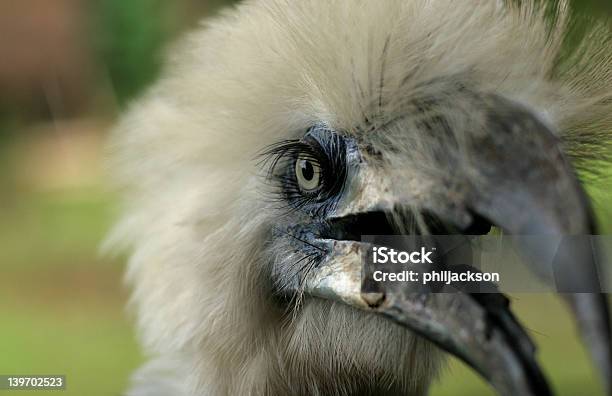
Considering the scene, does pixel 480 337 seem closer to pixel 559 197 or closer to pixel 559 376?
pixel 559 197

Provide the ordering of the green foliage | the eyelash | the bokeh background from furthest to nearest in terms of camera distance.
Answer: the green foliage, the bokeh background, the eyelash

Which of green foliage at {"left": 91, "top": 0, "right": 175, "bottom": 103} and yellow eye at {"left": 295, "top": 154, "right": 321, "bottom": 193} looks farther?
green foliage at {"left": 91, "top": 0, "right": 175, "bottom": 103}

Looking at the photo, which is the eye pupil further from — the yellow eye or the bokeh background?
the bokeh background

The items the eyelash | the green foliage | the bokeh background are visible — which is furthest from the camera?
the green foliage

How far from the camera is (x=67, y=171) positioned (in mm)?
7496

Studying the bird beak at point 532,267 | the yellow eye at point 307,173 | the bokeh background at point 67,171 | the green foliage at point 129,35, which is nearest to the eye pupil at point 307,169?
the yellow eye at point 307,173

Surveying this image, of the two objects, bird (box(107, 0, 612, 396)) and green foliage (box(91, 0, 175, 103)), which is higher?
green foliage (box(91, 0, 175, 103))

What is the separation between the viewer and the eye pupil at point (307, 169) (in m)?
1.27

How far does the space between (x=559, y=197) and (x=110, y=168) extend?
1.06 m

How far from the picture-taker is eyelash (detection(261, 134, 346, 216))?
48.1 inches

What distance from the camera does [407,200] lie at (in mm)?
1095

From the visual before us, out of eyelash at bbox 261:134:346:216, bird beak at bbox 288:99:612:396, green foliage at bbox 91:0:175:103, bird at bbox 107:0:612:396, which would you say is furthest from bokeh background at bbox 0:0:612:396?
bird beak at bbox 288:99:612:396

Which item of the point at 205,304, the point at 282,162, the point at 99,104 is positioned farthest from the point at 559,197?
the point at 99,104

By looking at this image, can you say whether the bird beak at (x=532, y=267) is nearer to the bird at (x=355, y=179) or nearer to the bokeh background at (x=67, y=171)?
the bird at (x=355, y=179)
